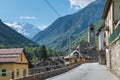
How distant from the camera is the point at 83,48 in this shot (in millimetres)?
174000

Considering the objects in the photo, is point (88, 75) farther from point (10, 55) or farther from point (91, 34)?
point (91, 34)

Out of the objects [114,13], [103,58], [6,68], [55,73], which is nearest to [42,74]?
[55,73]

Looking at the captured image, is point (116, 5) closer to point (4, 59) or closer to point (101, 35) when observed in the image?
point (4, 59)

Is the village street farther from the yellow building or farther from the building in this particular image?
the building

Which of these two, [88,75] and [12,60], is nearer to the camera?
[88,75]

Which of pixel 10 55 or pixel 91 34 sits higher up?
pixel 91 34

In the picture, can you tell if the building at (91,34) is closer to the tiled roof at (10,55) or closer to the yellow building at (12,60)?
the yellow building at (12,60)

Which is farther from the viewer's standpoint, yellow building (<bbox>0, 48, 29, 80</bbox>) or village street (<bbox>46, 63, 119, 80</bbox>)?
yellow building (<bbox>0, 48, 29, 80</bbox>)

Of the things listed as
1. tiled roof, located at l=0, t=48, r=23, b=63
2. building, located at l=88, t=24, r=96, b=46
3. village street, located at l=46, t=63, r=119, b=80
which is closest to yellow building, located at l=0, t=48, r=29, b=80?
tiled roof, located at l=0, t=48, r=23, b=63

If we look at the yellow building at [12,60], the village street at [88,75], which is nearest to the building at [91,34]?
the yellow building at [12,60]

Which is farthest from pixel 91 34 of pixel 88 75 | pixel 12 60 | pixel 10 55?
pixel 88 75

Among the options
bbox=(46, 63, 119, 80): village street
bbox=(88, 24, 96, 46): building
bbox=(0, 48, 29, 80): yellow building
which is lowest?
bbox=(46, 63, 119, 80): village street

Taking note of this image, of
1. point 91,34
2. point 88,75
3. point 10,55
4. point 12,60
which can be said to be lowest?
point 88,75

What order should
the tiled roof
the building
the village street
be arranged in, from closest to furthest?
the village street, the tiled roof, the building
